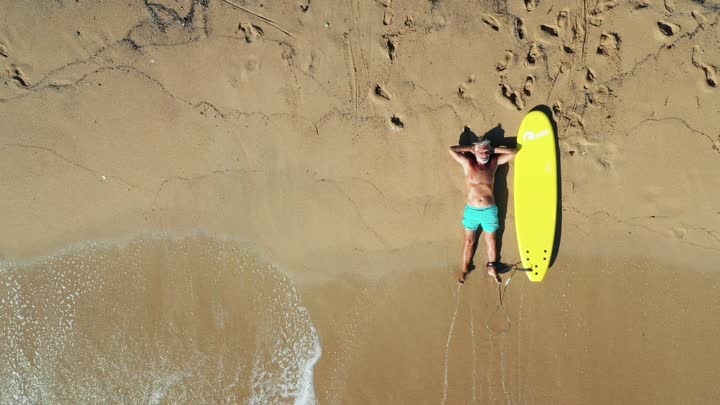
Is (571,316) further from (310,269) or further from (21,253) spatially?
(21,253)

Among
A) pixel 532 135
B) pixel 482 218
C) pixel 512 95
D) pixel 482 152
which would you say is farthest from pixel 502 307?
pixel 512 95

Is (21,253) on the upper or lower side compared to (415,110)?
lower

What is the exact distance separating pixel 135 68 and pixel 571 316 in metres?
4.79

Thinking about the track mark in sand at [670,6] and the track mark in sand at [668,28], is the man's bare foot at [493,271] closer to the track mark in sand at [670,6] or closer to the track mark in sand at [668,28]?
the track mark in sand at [668,28]

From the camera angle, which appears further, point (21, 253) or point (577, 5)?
point (21, 253)

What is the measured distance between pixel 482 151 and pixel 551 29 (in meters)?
1.32

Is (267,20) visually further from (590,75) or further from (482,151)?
(590,75)

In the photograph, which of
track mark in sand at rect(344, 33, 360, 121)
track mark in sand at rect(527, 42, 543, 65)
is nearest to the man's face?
track mark in sand at rect(527, 42, 543, 65)

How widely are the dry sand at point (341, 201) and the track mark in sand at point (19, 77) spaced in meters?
0.03

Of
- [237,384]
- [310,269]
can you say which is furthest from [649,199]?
[237,384]

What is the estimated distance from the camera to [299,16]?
13.8ft

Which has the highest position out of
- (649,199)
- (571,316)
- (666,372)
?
(649,199)

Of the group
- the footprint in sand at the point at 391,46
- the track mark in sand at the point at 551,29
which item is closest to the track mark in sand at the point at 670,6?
the track mark in sand at the point at 551,29

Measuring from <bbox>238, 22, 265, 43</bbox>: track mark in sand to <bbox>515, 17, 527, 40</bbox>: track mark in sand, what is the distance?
2.37m
